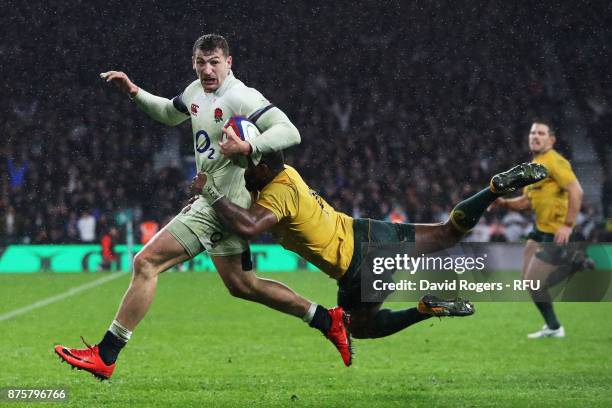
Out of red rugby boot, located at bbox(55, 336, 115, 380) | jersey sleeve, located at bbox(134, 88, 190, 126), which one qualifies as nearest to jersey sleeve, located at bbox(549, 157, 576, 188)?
jersey sleeve, located at bbox(134, 88, 190, 126)

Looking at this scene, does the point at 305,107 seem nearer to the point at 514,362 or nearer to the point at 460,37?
the point at 460,37

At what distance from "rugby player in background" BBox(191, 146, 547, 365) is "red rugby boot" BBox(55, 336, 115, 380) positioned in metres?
1.13

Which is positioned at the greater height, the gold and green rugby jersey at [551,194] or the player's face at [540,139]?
the player's face at [540,139]

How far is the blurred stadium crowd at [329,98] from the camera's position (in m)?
22.0

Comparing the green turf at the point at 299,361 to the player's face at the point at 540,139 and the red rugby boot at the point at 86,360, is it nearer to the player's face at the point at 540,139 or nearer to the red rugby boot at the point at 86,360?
the red rugby boot at the point at 86,360

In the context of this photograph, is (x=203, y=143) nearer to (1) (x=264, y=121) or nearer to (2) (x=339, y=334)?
(1) (x=264, y=121)

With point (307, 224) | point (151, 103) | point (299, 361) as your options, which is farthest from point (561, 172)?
point (151, 103)

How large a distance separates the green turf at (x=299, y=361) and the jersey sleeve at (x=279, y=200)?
117 centimetres

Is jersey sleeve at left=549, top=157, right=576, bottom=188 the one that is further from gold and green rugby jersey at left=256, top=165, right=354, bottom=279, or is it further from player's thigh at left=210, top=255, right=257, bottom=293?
player's thigh at left=210, top=255, right=257, bottom=293

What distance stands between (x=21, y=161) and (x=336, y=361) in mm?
16532

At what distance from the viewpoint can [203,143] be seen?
633 centimetres

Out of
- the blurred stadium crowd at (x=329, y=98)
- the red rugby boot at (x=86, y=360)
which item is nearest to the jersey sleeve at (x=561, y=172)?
the red rugby boot at (x=86, y=360)

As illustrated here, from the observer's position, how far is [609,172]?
23.6m

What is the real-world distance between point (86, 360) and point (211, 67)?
1936 mm
